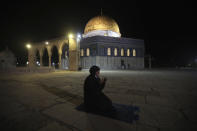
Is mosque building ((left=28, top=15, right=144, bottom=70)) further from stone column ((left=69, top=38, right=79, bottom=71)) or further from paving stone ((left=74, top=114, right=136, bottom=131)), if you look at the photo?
paving stone ((left=74, top=114, right=136, bottom=131))

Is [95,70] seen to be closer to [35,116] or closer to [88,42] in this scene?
[35,116]

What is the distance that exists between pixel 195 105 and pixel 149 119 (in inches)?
72.5

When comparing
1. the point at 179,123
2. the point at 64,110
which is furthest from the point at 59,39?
the point at 179,123

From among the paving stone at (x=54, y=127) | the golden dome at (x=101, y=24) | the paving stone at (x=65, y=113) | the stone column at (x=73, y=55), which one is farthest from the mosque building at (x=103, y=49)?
the paving stone at (x=54, y=127)

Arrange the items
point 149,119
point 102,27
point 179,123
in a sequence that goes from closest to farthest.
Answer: point 179,123 → point 149,119 → point 102,27

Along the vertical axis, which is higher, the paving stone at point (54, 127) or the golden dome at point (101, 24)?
the golden dome at point (101, 24)

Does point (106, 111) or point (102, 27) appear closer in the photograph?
point (106, 111)

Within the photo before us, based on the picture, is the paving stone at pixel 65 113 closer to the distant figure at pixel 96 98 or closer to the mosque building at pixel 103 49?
the distant figure at pixel 96 98

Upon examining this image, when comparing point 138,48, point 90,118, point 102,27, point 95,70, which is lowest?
point 90,118

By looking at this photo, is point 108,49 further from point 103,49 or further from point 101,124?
point 101,124

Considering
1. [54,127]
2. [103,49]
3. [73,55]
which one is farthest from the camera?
[103,49]

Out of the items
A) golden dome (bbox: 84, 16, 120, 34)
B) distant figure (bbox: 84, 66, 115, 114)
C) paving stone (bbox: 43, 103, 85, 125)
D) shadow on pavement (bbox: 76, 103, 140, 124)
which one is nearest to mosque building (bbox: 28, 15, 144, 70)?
golden dome (bbox: 84, 16, 120, 34)

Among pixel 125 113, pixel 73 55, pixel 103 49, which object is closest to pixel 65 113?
pixel 125 113

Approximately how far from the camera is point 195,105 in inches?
123
